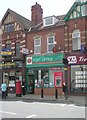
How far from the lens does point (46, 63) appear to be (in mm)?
26078

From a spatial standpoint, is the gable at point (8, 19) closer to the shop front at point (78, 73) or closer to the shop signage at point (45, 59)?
the shop signage at point (45, 59)

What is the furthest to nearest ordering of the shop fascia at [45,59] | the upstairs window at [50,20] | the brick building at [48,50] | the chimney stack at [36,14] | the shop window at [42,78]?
1. the chimney stack at [36,14]
2. the upstairs window at [50,20]
3. the shop window at [42,78]
4. the shop fascia at [45,59]
5. the brick building at [48,50]

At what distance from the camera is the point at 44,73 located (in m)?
26.6

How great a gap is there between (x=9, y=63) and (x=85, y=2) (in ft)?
36.2

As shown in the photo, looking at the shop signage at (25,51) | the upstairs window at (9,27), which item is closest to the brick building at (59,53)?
the shop signage at (25,51)

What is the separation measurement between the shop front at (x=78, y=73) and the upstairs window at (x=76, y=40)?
0.97 meters

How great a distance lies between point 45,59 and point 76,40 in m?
3.85

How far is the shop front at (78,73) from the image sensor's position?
78.3ft

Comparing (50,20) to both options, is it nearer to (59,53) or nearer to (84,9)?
(59,53)

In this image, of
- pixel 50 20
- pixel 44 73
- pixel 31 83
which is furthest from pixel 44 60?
pixel 50 20

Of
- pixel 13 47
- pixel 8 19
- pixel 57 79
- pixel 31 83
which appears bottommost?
pixel 31 83

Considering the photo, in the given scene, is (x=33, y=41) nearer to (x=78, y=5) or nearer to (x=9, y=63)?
(x=9, y=63)

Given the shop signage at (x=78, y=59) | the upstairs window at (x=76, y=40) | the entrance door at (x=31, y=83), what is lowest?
the entrance door at (x=31, y=83)

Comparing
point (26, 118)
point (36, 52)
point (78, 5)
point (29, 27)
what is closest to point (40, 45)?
point (36, 52)
